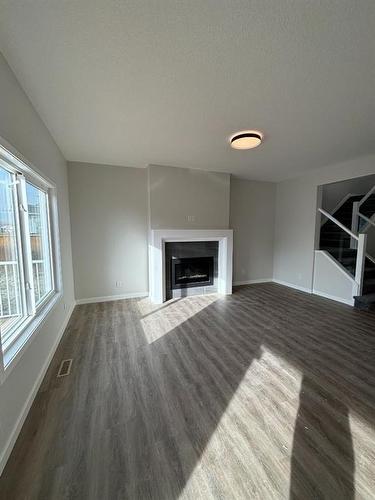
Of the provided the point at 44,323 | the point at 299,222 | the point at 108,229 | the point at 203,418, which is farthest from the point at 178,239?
the point at 203,418

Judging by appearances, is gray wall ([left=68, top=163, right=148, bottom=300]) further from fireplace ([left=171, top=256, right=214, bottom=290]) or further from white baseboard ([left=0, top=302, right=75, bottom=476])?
white baseboard ([left=0, top=302, right=75, bottom=476])

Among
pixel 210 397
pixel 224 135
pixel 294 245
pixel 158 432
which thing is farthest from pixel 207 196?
pixel 158 432

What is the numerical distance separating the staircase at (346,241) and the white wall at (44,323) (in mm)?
5049

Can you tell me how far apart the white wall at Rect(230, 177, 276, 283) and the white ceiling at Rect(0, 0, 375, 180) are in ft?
7.59

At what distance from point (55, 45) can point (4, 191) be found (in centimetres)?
113

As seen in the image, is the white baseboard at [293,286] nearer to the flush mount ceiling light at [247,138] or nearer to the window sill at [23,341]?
the flush mount ceiling light at [247,138]

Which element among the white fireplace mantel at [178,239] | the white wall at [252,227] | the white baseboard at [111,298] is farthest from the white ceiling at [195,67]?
the white baseboard at [111,298]

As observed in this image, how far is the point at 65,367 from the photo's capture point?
7.22ft

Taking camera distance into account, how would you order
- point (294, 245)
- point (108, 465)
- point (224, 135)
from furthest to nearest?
point (294, 245)
point (224, 135)
point (108, 465)

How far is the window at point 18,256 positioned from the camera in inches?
65.2

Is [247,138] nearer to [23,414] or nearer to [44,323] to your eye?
[44,323]

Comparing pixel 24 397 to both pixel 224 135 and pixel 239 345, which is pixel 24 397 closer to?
pixel 239 345

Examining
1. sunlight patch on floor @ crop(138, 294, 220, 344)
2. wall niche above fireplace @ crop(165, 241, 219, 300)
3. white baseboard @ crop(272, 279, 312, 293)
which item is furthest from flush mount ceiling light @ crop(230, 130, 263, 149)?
white baseboard @ crop(272, 279, 312, 293)

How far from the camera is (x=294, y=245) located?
511 cm
